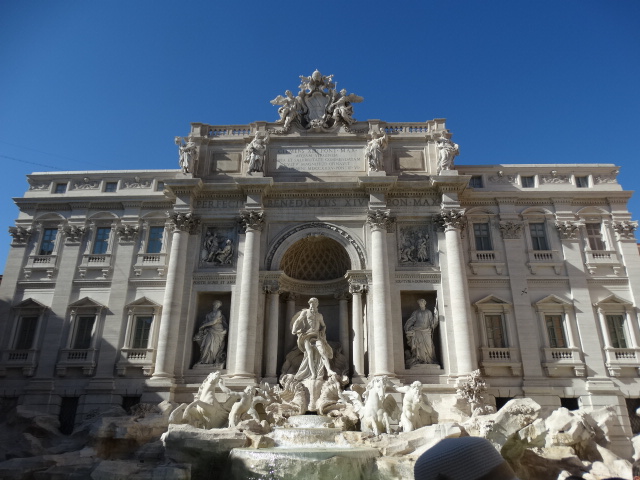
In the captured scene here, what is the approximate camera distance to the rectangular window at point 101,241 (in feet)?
80.9

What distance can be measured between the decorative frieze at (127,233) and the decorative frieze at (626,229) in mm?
24631

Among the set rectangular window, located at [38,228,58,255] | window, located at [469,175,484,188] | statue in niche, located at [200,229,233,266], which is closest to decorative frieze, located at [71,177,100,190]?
rectangular window, located at [38,228,58,255]

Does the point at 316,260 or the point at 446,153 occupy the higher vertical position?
the point at 446,153

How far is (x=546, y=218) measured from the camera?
24.3m

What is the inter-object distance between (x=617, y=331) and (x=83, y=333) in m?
25.6

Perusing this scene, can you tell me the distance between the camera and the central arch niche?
23.5 m

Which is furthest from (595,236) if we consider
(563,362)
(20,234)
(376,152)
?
(20,234)

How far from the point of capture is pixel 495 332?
22.4 meters

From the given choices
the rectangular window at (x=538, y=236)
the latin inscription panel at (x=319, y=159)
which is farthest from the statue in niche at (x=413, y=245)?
the rectangular window at (x=538, y=236)

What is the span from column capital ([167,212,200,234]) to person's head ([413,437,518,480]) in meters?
22.6

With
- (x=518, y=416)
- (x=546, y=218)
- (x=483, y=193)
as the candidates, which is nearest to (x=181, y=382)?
(x=518, y=416)

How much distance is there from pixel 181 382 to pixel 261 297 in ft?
16.9

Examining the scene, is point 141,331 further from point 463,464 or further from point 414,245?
point 463,464

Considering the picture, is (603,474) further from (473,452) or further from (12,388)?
(12,388)
